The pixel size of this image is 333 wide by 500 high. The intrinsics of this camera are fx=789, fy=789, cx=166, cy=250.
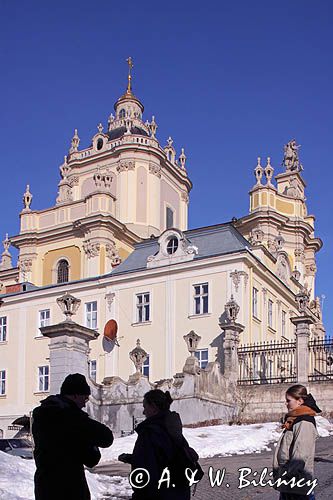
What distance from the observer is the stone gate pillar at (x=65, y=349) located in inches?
840

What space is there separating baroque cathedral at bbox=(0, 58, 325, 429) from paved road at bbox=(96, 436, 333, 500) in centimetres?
1163

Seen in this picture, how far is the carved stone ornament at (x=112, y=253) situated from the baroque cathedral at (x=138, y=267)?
0.30 feet

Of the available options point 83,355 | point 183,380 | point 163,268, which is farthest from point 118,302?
point 83,355

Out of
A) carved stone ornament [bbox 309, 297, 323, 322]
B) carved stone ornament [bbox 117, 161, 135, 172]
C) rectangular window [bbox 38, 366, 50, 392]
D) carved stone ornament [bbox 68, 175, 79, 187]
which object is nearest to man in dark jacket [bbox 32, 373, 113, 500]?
rectangular window [bbox 38, 366, 50, 392]

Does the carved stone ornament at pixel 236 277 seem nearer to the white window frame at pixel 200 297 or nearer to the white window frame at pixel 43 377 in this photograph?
the white window frame at pixel 200 297

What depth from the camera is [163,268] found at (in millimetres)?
38938

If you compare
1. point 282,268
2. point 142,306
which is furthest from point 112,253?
point 282,268

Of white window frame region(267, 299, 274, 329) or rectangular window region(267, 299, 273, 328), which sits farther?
rectangular window region(267, 299, 273, 328)

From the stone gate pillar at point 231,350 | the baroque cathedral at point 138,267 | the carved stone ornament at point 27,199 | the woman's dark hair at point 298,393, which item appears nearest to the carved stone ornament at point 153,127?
the baroque cathedral at point 138,267

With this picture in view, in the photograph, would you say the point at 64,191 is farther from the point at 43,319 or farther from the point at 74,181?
the point at 43,319

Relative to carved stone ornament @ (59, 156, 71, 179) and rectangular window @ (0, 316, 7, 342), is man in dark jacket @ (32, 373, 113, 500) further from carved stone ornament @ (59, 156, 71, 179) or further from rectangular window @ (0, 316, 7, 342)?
carved stone ornament @ (59, 156, 71, 179)

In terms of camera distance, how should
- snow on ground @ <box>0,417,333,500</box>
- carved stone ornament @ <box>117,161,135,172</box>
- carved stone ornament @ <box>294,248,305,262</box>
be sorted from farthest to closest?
carved stone ornament @ <box>294,248,305,262</box> < carved stone ornament @ <box>117,161,135,172</box> < snow on ground @ <box>0,417,333,500</box>

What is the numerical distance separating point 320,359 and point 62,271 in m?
28.6

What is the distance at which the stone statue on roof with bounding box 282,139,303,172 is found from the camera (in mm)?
63938
